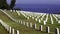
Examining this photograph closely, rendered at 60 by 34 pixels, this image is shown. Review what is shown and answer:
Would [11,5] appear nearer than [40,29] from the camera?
No

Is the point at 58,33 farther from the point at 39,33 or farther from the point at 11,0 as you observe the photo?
the point at 11,0

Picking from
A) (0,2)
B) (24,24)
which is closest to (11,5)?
(0,2)

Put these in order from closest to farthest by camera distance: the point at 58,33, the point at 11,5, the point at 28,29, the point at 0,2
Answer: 1. the point at 58,33
2. the point at 28,29
3. the point at 0,2
4. the point at 11,5

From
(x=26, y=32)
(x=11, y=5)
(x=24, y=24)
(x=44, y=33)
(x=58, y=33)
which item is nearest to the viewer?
(x=58, y=33)

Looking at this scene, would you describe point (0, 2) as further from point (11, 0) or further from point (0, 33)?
point (0, 33)

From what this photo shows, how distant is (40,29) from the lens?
1010 inches

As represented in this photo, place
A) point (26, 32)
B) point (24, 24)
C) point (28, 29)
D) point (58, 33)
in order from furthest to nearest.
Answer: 1. point (24, 24)
2. point (28, 29)
3. point (26, 32)
4. point (58, 33)

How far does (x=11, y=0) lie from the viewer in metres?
102

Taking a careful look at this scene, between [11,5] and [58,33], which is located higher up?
[58,33]

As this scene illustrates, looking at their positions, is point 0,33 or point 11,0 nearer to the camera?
point 0,33

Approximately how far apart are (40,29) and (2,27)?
4358 mm

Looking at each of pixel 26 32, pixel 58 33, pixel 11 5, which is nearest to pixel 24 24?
pixel 26 32

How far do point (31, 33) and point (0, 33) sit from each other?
2837 millimetres

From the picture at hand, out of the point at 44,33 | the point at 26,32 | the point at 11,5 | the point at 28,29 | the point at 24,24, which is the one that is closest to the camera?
the point at 44,33
